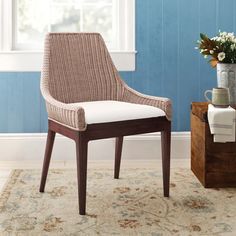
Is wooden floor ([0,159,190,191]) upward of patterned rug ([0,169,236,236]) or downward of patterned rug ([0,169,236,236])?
upward

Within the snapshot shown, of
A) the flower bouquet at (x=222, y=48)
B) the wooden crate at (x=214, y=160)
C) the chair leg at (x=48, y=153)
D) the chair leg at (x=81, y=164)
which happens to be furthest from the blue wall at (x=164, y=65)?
the chair leg at (x=81, y=164)

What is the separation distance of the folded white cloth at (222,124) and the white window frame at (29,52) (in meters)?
0.98

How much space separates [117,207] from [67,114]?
1.84 ft

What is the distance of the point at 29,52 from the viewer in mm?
3611

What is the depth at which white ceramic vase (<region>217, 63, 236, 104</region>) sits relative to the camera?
3.10m

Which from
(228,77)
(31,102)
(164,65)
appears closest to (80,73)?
(31,102)

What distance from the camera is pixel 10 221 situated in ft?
8.04

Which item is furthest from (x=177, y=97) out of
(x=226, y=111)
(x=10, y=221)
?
(x=10, y=221)

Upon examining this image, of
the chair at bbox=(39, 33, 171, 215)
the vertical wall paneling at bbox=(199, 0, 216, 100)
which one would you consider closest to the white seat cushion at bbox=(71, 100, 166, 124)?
the chair at bbox=(39, 33, 171, 215)

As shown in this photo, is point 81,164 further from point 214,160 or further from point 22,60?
point 22,60

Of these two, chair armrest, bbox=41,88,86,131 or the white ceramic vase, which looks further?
the white ceramic vase

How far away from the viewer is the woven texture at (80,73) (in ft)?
9.88

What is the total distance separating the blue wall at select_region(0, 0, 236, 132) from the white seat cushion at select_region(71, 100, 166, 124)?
0.84 m

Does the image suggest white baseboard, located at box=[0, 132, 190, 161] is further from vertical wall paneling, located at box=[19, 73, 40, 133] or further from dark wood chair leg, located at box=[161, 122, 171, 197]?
dark wood chair leg, located at box=[161, 122, 171, 197]
